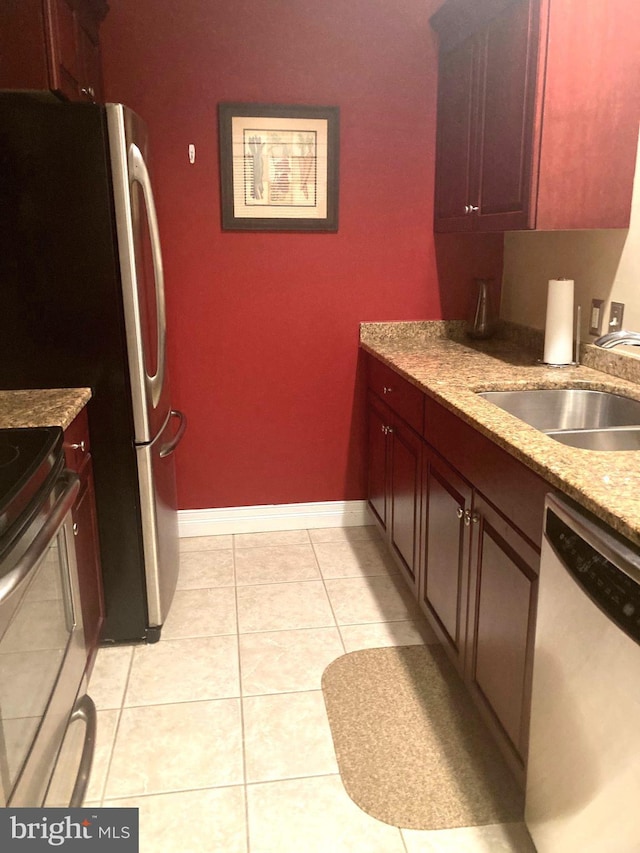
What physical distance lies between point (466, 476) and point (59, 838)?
4.20ft

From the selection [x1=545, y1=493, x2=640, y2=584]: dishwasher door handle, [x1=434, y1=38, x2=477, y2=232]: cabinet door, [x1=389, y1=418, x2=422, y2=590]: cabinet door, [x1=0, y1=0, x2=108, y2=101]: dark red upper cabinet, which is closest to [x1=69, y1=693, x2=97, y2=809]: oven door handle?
[x1=389, y1=418, x2=422, y2=590]: cabinet door

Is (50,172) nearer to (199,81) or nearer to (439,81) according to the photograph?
(199,81)

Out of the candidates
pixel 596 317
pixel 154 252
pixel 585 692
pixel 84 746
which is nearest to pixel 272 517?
pixel 154 252

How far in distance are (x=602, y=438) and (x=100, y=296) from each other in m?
1.52

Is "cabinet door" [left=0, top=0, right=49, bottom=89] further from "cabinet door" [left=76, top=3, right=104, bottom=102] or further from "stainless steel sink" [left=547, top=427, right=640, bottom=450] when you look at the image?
"stainless steel sink" [left=547, top=427, right=640, bottom=450]

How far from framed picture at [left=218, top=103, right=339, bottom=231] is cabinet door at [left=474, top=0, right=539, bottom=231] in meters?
0.72

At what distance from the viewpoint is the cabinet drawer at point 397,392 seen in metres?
2.40

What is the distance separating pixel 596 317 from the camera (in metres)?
2.48

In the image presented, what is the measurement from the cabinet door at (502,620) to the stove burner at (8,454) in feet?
3.77

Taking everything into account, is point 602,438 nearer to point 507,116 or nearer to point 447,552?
point 447,552

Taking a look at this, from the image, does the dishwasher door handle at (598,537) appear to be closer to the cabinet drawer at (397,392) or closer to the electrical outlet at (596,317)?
the cabinet drawer at (397,392)

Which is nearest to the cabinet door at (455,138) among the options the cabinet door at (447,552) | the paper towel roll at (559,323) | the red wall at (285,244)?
the red wall at (285,244)

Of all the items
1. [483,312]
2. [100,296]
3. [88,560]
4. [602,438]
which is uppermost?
[100,296]

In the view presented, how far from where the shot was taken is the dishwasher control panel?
112 cm
